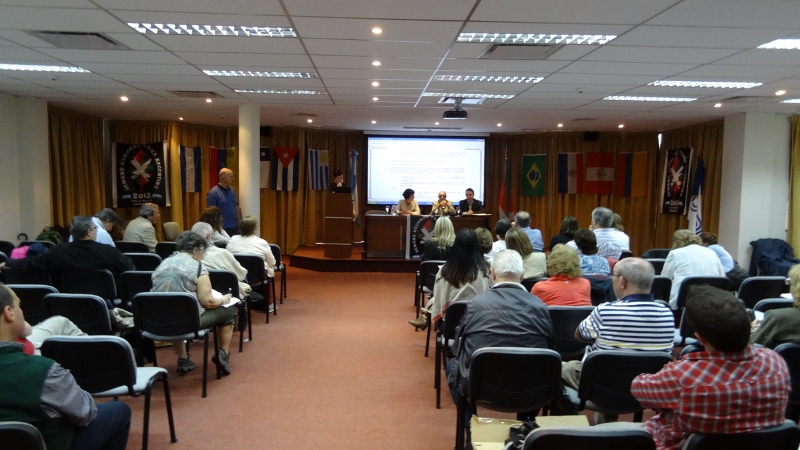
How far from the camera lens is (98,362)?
3035 mm

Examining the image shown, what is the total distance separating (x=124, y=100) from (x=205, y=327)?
6007 mm

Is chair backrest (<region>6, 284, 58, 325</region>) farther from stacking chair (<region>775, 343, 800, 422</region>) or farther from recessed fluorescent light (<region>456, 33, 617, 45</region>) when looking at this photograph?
stacking chair (<region>775, 343, 800, 422</region>)

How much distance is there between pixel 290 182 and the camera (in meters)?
13.2

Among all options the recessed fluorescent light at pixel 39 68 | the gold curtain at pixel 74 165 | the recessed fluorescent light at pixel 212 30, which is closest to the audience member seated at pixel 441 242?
the recessed fluorescent light at pixel 212 30

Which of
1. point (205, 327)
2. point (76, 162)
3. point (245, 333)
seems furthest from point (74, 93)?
point (205, 327)

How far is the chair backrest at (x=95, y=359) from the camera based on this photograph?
2951 millimetres

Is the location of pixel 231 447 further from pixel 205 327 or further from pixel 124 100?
pixel 124 100

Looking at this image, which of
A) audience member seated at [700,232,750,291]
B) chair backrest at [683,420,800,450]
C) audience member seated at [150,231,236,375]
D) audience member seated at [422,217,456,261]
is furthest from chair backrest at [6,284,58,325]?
audience member seated at [700,232,750,291]

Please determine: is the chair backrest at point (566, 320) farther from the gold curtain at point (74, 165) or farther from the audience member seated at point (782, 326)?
the gold curtain at point (74, 165)

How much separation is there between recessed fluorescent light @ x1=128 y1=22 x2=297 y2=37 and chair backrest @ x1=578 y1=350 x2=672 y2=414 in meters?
3.40

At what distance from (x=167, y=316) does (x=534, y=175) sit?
11.1 metres

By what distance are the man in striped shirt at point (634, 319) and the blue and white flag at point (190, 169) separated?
1115 centimetres

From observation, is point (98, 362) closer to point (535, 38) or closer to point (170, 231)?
point (535, 38)

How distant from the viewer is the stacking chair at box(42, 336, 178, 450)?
295 cm
